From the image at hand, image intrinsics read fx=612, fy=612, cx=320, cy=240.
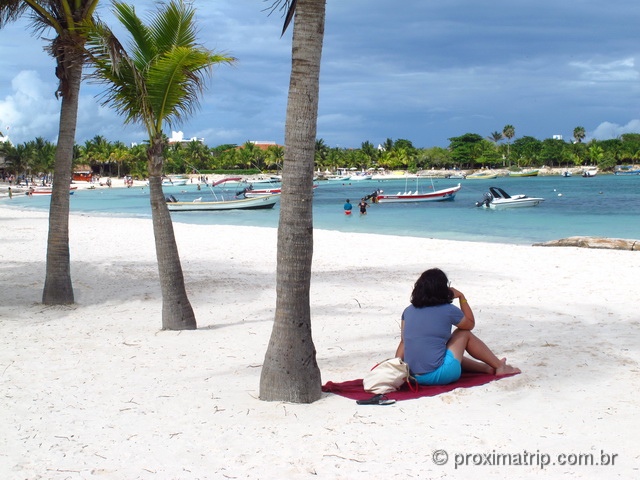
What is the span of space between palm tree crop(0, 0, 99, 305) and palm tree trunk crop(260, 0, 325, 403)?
15.9ft

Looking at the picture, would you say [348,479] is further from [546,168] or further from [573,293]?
[546,168]

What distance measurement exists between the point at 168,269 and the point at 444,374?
3945mm

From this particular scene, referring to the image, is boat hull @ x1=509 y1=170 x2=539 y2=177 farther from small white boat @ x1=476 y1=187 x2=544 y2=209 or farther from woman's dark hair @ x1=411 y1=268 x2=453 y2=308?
woman's dark hair @ x1=411 y1=268 x2=453 y2=308

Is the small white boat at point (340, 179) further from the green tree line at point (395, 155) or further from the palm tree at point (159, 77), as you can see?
the palm tree at point (159, 77)

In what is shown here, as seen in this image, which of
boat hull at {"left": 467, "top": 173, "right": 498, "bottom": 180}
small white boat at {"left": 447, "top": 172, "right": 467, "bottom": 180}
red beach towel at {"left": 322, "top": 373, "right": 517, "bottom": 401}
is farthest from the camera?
small white boat at {"left": 447, "top": 172, "right": 467, "bottom": 180}

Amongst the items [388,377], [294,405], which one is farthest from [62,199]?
[388,377]

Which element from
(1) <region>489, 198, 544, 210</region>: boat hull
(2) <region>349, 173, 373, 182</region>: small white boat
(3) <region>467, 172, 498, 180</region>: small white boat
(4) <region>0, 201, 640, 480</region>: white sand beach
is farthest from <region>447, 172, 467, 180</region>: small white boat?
(4) <region>0, 201, 640, 480</region>: white sand beach

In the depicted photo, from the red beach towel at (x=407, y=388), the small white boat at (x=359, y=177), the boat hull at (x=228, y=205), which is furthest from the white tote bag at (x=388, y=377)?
the small white boat at (x=359, y=177)

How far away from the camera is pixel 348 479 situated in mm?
3643

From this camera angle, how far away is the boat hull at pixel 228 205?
147 ft

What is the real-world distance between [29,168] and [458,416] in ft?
390

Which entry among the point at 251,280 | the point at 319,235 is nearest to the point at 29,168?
the point at 319,235

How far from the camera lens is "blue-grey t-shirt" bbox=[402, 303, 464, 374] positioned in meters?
5.15

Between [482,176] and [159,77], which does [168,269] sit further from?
[482,176]
